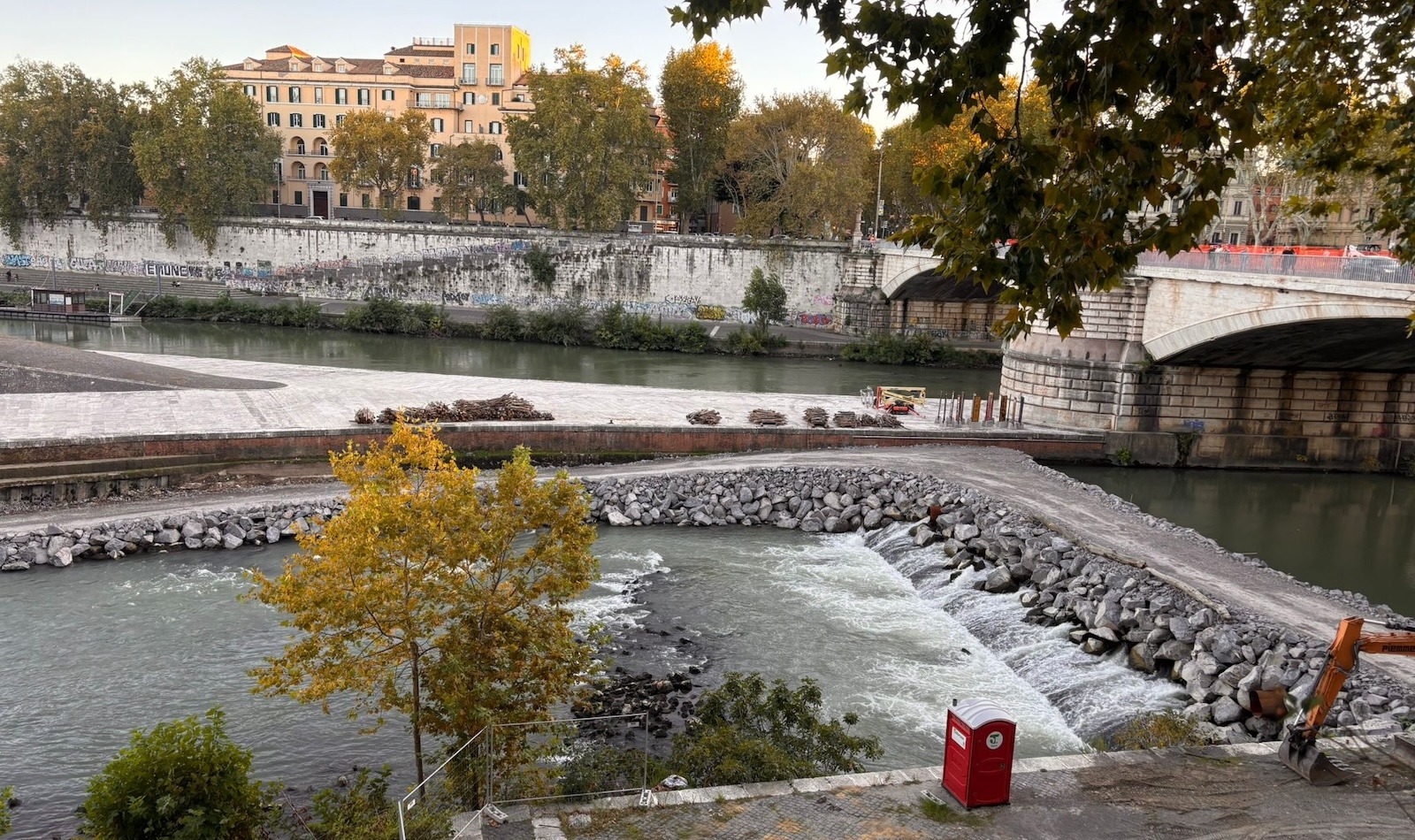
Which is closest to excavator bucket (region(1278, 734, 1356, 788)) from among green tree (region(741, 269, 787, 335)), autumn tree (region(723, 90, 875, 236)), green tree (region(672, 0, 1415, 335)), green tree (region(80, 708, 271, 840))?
green tree (region(672, 0, 1415, 335))

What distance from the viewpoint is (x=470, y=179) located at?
61531 millimetres

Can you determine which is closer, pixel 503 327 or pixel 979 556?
pixel 979 556

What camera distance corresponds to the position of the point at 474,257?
55.9 m

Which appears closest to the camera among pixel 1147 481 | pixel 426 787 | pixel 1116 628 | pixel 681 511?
pixel 426 787

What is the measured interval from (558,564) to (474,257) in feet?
158

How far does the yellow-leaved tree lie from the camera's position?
9148 mm

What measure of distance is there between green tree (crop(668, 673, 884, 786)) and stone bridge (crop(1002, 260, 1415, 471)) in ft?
64.9

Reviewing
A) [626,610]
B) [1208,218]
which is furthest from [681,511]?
[1208,218]

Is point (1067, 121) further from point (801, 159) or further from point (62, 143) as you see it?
point (62, 143)

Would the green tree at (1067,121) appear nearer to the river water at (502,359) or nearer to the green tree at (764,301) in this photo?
the river water at (502,359)

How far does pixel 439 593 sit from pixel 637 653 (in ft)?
19.0

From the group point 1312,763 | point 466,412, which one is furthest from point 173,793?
point 466,412

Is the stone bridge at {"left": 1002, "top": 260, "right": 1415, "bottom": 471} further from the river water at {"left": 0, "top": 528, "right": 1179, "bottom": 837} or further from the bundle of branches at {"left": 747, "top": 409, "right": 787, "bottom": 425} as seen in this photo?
the river water at {"left": 0, "top": 528, "right": 1179, "bottom": 837}

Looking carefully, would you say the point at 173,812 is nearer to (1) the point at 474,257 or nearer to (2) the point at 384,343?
(2) the point at 384,343
